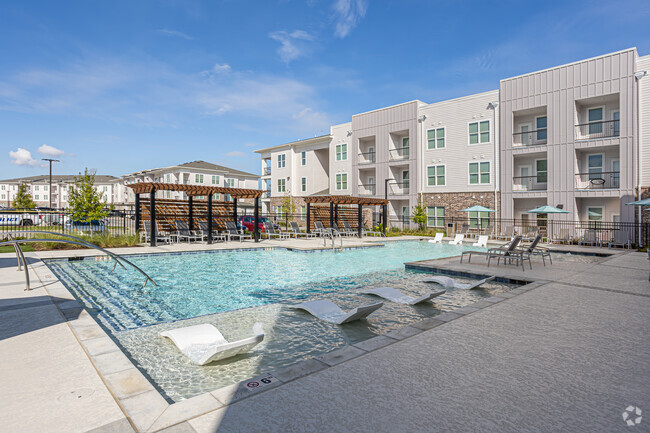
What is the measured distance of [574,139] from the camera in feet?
68.0

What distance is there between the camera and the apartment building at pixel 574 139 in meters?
18.9

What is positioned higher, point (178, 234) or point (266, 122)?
point (266, 122)

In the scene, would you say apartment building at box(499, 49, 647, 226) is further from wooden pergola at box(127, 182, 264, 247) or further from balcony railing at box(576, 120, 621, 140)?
wooden pergola at box(127, 182, 264, 247)

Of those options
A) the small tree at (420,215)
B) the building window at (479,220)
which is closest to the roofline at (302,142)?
the small tree at (420,215)

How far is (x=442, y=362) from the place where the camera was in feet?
11.3

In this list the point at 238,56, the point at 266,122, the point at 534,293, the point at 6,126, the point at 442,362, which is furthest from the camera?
the point at 6,126

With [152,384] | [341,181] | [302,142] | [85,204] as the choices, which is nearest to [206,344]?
[152,384]

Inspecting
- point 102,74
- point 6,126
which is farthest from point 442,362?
point 6,126

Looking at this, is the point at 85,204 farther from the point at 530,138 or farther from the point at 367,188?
the point at 530,138

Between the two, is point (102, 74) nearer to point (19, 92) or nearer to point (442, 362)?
point (19, 92)

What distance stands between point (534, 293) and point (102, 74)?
19448 millimetres

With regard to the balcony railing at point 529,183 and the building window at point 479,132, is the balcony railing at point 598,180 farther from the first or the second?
the building window at point 479,132

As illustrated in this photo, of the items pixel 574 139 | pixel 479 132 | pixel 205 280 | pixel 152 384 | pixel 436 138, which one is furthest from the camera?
pixel 436 138

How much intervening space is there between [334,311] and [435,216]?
23257mm
